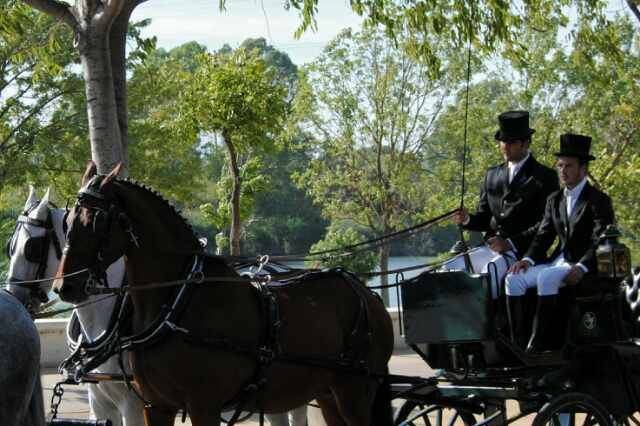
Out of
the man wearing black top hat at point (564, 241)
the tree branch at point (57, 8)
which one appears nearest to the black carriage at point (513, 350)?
the man wearing black top hat at point (564, 241)

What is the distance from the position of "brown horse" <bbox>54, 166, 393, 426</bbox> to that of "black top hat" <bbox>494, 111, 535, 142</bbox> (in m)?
1.93

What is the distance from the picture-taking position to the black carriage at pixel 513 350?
6645 mm

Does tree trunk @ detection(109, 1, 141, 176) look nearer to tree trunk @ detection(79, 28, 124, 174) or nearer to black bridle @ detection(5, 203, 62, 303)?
tree trunk @ detection(79, 28, 124, 174)

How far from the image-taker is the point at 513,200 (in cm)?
716

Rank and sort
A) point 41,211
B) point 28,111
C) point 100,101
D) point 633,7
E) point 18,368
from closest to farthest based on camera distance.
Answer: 1. point 18,368
2. point 41,211
3. point 100,101
4. point 633,7
5. point 28,111

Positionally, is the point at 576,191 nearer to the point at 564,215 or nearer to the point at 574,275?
the point at 564,215

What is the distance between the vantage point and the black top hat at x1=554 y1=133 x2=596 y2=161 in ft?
22.4

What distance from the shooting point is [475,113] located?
28.0 meters

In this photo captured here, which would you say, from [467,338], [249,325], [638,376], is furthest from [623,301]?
[249,325]

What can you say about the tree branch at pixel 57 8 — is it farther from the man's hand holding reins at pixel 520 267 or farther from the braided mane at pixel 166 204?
the man's hand holding reins at pixel 520 267

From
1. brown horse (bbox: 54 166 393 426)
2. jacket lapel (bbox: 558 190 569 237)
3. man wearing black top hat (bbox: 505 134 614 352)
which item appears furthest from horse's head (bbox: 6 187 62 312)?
jacket lapel (bbox: 558 190 569 237)

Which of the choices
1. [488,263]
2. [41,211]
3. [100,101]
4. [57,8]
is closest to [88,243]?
[41,211]

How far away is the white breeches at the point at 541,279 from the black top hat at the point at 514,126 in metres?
0.94

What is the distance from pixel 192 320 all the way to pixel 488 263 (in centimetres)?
239
